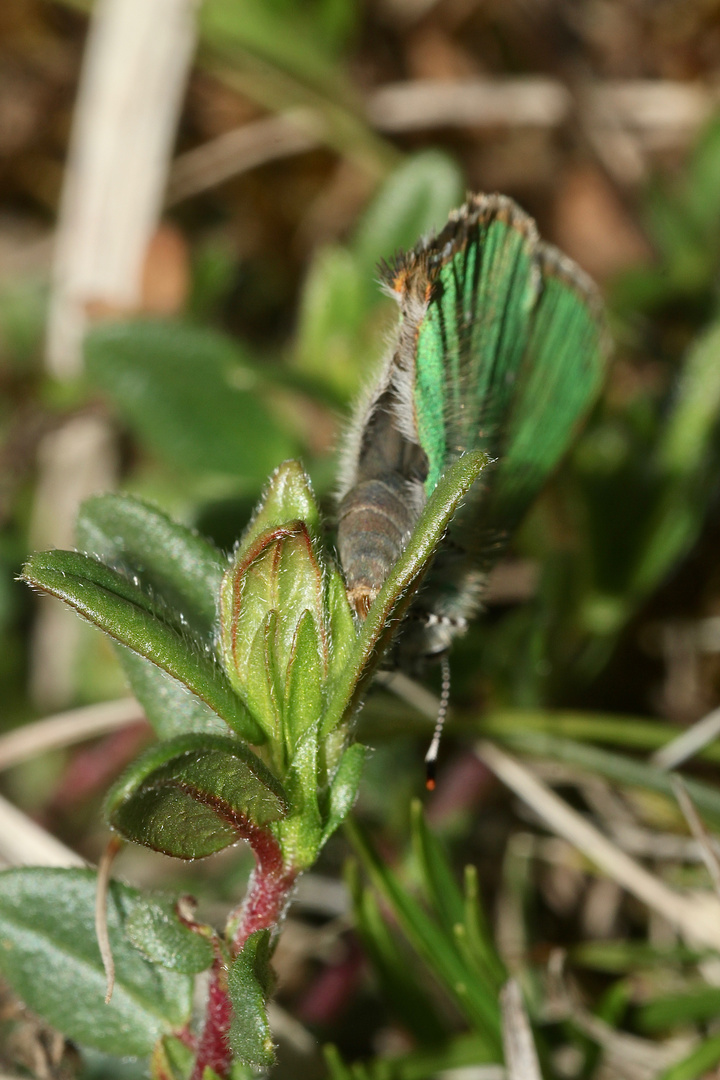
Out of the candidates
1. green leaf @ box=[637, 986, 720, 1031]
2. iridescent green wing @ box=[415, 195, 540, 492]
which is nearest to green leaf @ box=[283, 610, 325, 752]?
iridescent green wing @ box=[415, 195, 540, 492]

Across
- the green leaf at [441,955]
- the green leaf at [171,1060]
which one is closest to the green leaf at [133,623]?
the green leaf at [171,1060]

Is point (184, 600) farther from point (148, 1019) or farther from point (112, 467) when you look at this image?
point (112, 467)

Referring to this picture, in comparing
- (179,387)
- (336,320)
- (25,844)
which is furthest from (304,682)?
(336,320)

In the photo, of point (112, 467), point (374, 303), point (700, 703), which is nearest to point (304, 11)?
point (374, 303)

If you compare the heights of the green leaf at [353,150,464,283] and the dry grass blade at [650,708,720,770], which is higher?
the green leaf at [353,150,464,283]

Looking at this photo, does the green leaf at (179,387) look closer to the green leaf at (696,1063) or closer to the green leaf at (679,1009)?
the green leaf at (679,1009)

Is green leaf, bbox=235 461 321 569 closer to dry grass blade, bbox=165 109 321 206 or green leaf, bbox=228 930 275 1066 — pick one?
green leaf, bbox=228 930 275 1066
